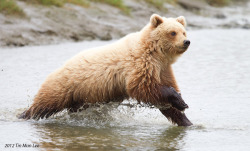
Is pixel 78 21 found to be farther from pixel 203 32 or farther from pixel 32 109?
pixel 32 109

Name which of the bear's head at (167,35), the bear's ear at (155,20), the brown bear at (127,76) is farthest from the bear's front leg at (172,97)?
the bear's ear at (155,20)

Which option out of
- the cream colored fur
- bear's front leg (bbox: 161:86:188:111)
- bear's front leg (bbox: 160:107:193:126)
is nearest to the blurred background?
the cream colored fur

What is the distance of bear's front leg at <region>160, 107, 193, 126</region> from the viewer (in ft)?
22.4

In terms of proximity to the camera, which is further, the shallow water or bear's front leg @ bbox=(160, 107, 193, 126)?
bear's front leg @ bbox=(160, 107, 193, 126)

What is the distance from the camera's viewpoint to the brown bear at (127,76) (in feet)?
21.6

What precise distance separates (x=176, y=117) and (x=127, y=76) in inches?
36.2

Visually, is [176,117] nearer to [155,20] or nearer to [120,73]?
[120,73]

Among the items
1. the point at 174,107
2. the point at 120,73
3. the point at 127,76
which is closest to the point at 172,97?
the point at 174,107

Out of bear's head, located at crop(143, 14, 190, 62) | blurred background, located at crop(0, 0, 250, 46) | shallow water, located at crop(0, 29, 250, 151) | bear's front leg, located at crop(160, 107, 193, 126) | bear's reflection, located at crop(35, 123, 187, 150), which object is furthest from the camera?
blurred background, located at crop(0, 0, 250, 46)

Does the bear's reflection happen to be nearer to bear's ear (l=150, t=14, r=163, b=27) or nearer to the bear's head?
the bear's head

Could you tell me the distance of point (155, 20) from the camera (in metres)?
6.73

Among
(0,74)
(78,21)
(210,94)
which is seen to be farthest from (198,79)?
(78,21)

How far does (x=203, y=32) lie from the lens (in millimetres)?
17047

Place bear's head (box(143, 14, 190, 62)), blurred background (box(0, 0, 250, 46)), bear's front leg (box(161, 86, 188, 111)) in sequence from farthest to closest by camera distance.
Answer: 1. blurred background (box(0, 0, 250, 46))
2. bear's head (box(143, 14, 190, 62))
3. bear's front leg (box(161, 86, 188, 111))
